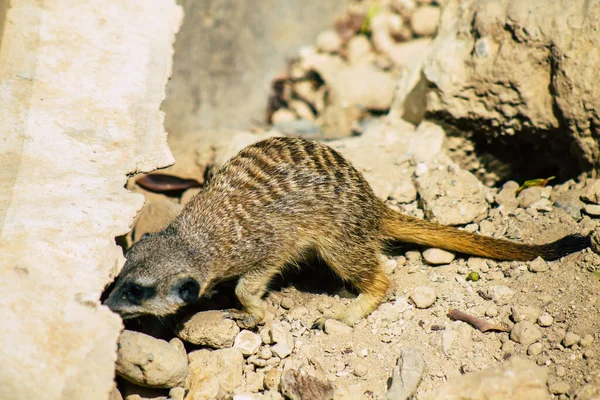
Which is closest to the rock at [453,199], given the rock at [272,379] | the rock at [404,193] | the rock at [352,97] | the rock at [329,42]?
the rock at [404,193]

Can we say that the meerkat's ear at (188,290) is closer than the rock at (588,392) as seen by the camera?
No

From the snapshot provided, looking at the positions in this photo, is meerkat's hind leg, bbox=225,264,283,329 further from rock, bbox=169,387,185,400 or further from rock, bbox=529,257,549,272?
rock, bbox=529,257,549,272

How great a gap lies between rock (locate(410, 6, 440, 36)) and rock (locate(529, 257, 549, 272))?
11.6ft

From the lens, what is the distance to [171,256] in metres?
3.12

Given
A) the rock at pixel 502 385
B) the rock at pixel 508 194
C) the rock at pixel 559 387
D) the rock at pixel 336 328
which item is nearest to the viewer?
the rock at pixel 502 385

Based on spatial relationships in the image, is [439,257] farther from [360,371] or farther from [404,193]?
[360,371]

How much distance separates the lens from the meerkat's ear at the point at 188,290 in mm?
3021

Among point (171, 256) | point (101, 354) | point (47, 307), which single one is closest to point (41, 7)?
point (171, 256)

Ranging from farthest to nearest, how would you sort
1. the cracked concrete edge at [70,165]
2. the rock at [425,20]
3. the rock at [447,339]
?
the rock at [425,20]
the rock at [447,339]
the cracked concrete edge at [70,165]

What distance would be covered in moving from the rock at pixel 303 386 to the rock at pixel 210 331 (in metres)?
0.38

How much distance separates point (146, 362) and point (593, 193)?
99.0 inches

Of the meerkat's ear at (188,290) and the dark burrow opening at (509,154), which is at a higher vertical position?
the dark burrow opening at (509,154)

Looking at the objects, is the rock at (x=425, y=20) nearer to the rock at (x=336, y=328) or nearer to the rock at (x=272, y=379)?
the rock at (x=336, y=328)

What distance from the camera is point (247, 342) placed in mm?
3078
